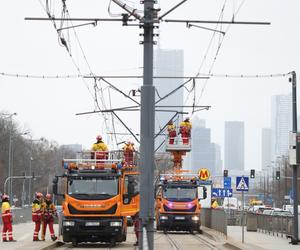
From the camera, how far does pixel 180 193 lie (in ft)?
132

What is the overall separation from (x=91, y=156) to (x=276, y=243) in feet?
26.4

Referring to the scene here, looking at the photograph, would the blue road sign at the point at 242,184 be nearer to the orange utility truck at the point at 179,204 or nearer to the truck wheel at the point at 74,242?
the orange utility truck at the point at 179,204

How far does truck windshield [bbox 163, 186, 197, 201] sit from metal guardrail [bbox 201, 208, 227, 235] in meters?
1.54

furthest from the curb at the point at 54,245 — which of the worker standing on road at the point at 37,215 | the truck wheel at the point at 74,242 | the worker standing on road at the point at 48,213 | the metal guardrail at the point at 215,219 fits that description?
the metal guardrail at the point at 215,219

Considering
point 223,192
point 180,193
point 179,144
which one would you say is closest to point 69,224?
point 180,193

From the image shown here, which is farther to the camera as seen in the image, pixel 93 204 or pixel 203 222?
pixel 203 222

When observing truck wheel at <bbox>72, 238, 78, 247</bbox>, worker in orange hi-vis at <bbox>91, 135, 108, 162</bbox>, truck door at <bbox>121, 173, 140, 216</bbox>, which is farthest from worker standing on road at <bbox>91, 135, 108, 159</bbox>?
truck wheel at <bbox>72, 238, 78, 247</bbox>

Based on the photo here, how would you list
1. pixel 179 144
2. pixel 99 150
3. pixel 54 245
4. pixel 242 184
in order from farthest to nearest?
pixel 179 144 → pixel 242 184 → pixel 99 150 → pixel 54 245

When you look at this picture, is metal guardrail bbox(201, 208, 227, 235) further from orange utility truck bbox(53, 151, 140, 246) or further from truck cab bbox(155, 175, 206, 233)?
orange utility truck bbox(53, 151, 140, 246)

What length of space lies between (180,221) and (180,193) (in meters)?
1.40

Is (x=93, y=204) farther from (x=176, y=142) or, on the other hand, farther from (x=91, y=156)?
(x=176, y=142)

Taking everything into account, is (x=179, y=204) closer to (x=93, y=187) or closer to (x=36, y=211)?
(x=36, y=211)

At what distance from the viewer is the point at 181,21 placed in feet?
58.1

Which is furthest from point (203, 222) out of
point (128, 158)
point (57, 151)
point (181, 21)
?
point (57, 151)
